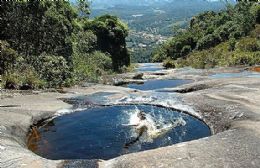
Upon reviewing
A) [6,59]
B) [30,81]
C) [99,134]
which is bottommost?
[99,134]

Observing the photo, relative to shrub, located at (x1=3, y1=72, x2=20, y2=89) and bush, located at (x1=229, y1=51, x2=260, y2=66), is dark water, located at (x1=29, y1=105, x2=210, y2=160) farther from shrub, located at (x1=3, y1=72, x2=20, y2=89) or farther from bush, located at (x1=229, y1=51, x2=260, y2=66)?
bush, located at (x1=229, y1=51, x2=260, y2=66)

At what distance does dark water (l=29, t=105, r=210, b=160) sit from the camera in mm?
15227

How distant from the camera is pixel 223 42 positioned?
3831 inches

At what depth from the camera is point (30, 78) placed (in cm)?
2859

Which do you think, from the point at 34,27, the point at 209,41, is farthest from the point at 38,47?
the point at 209,41

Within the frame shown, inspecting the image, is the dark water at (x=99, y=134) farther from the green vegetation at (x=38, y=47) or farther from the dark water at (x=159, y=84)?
the dark water at (x=159, y=84)

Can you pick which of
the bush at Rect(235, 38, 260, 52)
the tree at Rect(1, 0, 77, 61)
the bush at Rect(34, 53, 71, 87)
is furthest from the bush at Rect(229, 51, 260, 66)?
the bush at Rect(34, 53, 71, 87)

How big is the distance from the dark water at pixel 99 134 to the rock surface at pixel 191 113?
67 centimetres

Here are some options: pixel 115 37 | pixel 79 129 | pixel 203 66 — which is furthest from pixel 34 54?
pixel 115 37

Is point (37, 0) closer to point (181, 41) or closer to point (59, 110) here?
point (59, 110)

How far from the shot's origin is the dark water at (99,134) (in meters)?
15.2

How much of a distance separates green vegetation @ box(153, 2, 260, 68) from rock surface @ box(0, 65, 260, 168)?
30192 millimetres

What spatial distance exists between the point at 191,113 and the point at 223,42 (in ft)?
265

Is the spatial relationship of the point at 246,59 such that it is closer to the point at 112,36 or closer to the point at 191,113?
the point at 112,36
